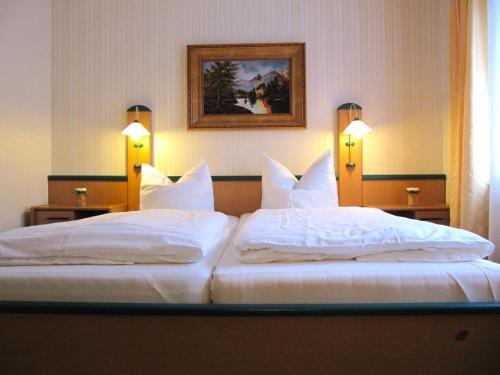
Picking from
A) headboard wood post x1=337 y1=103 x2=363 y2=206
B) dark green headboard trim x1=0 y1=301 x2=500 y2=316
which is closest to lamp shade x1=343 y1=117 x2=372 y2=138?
headboard wood post x1=337 y1=103 x2=363 y2=206

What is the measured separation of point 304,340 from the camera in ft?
3.52

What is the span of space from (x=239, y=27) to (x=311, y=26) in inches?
29.5

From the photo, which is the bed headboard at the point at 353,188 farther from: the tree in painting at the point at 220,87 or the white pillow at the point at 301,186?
the tree in painting at the point at 220,87

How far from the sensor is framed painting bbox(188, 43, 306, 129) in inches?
128

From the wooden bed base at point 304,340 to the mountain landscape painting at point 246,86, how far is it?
2.52 metres

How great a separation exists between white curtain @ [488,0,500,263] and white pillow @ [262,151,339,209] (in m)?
1.14

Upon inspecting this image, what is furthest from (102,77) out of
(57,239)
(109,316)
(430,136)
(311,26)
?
(430,136)

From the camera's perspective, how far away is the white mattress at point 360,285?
1.16m

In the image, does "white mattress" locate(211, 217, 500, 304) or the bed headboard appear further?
the bed headboard

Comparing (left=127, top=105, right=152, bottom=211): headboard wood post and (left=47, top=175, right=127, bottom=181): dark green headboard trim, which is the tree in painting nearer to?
(left=127, top=105, right=152, bottom=211): headboard wood post

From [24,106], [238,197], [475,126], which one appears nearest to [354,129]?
[475,126]

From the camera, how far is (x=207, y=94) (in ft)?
10.8

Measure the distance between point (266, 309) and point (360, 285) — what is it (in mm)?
371

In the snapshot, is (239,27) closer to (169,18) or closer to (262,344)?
(169,18)
